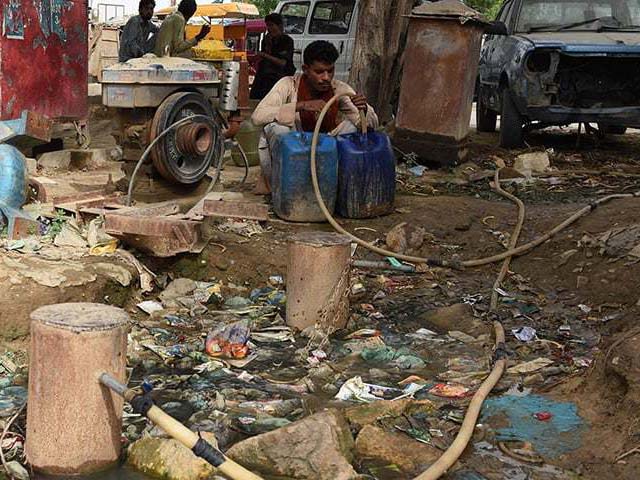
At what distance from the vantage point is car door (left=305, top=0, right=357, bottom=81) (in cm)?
1348

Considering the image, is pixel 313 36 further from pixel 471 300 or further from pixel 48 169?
pixel 471 300

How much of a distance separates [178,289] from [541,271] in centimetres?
264

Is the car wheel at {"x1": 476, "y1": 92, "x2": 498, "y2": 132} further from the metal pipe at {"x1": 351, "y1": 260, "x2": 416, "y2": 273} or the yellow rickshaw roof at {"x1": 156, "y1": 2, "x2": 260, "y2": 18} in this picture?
the metal pipe at {"x1": 351, "y1": 260, "x2": 416, "y2": 273}

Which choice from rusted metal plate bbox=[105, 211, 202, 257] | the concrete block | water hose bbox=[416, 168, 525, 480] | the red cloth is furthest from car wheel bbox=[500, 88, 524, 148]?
rusted metal plate bbox=[105, 211, 202, 257]

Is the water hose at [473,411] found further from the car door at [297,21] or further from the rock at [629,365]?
the car door at [297,21]

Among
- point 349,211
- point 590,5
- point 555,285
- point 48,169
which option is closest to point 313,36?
point 590,5

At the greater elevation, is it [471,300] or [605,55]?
[605,55]

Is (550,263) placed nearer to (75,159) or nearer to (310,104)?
(310,104)

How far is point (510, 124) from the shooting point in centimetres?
1116

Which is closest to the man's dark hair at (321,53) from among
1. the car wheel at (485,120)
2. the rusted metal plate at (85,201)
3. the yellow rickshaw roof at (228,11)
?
the rusted metal plate at (85,201)

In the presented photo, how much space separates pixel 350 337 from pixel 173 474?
1.98 metres

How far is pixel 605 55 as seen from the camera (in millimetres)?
10109

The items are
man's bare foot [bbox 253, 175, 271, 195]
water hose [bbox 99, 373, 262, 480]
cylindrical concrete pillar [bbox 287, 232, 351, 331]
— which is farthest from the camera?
man's bare foot [bbox 253, 175, 271, 195]

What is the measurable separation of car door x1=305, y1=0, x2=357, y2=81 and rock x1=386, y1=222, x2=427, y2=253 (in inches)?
251
